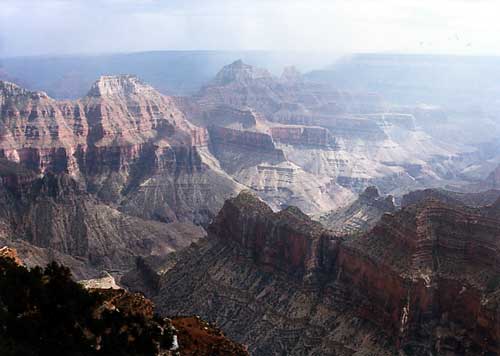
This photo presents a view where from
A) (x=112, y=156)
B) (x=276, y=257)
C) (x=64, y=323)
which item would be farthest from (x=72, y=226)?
(x=64, y=323)

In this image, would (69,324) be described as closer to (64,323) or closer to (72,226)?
(64,323)

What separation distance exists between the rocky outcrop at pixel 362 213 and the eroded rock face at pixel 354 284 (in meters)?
38.3

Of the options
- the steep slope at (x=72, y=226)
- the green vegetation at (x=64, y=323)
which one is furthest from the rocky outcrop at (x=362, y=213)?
the green vegetation at (x=64, y=323)

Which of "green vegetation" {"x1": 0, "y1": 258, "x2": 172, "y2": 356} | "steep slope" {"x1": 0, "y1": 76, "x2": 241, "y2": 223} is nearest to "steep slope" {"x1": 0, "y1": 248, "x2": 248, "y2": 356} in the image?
"green vegetation" {"x1": 0, "y1": 258, "x2": 172, "y2": 356}

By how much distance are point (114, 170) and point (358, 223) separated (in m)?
80.2

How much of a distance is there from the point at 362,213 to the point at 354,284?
5854 centimetres

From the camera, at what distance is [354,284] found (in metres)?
66.3

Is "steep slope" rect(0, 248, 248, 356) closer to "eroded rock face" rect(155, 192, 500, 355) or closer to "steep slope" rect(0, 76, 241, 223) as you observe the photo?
"eroded rock face" rect(155, 192, 500, 355)

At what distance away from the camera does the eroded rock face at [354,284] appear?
57.6m

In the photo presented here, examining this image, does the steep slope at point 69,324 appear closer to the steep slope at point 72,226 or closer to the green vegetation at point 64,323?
the green vegetation at point 64,323

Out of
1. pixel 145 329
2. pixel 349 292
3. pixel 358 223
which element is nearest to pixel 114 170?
pixel 358 223

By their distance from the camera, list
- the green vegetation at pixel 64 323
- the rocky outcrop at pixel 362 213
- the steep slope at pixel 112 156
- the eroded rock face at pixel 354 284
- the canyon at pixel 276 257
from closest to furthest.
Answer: the green vegetation at pixel 64 323, the eroded rock face at pixel 354 284, the canyon at pixel 276 257, the rocky outcrop at pixel 362 213, the steep slope at pixel 112 156

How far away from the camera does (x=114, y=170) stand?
172 metres

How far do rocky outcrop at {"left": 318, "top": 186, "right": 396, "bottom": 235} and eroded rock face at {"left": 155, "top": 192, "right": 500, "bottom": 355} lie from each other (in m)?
38.3
